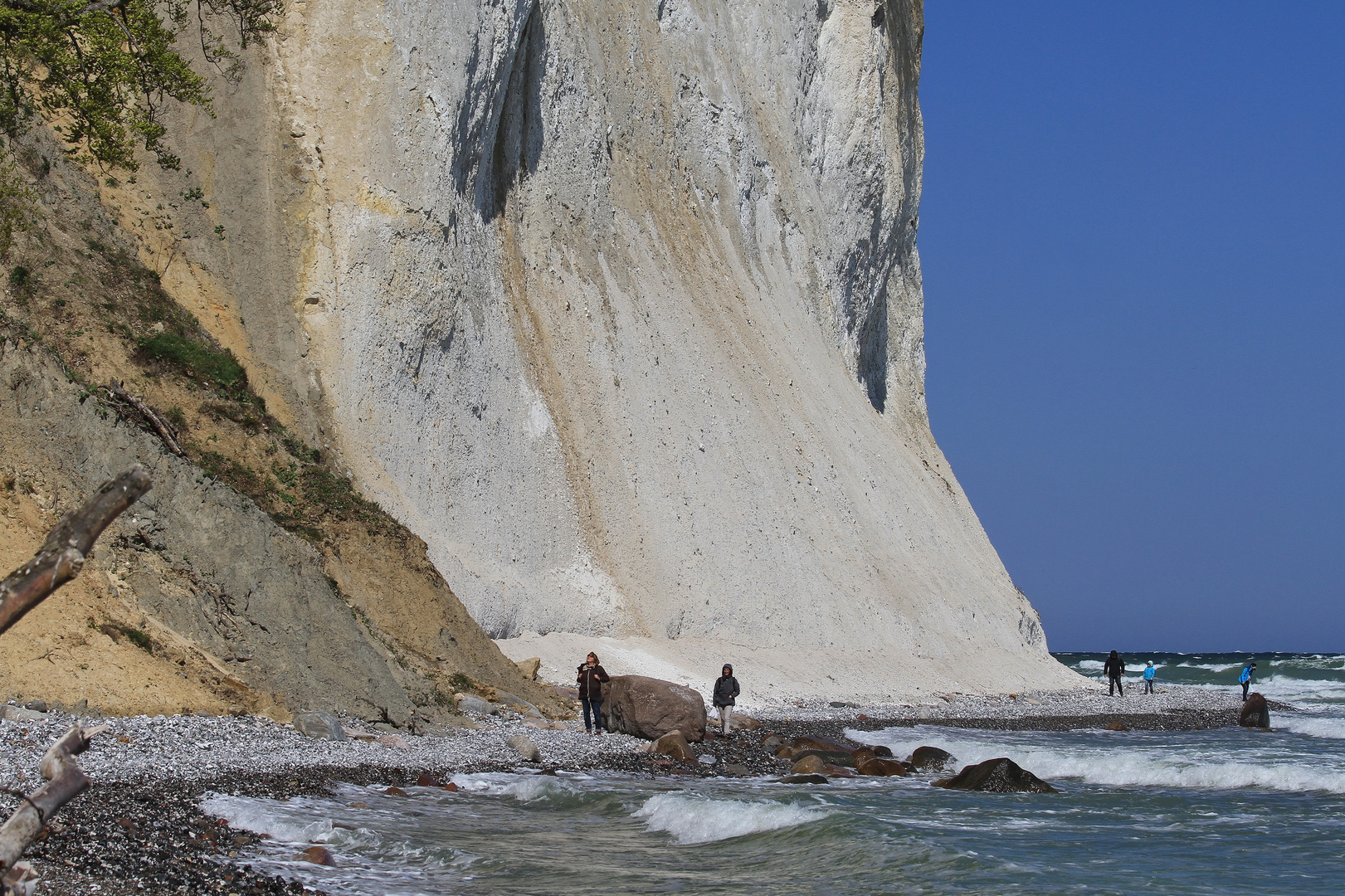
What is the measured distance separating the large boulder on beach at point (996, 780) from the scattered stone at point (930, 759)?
1440mm

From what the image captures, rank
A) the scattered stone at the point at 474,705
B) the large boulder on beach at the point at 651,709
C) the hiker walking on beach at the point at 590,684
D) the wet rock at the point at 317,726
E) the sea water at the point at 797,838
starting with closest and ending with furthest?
the sea water at the point at 797,838 → the wet rock at the point at 317,726 → the scattered stone at the point at 474,705 → the hiker walking on beach at the point at 590,684 → the large boulder on beach at the point at 651,709

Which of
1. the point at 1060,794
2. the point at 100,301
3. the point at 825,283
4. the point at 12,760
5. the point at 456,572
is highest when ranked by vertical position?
the point at 825,283

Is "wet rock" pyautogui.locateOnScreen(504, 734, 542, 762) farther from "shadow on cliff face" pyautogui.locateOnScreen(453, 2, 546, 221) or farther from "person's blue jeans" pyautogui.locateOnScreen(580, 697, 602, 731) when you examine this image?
"shadow on cliff face" pyautogui.locateOnScreen(453, 2, 546, 221)

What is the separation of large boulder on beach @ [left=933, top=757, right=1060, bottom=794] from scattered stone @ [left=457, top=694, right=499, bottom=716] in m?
6.39

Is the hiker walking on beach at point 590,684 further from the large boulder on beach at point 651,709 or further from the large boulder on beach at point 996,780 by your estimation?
the large boulder on beach at point 996,780

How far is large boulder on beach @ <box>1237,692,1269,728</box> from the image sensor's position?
2856 cm

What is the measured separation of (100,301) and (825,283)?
29366 mm

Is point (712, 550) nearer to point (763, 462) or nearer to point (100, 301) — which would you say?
point (763, 462)

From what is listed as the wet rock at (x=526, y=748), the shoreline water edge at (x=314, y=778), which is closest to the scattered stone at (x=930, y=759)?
the shoreline water edge at (x=314, y=778)

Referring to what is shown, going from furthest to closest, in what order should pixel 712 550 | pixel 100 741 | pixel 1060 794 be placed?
pixel 712 550
pixel 1060 794
pixel 100 741

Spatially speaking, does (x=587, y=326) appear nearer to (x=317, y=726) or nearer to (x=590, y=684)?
(x=590, y=684)

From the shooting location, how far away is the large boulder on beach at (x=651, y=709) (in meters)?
17.5

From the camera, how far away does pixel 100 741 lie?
10.4 metres

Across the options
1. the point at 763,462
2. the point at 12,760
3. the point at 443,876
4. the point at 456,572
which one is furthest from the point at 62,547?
the point at 763,462
